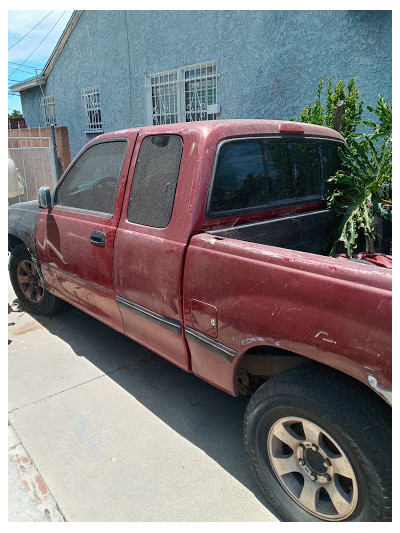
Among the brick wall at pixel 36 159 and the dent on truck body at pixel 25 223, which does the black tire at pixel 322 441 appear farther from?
the brick wall at pixel 36 159

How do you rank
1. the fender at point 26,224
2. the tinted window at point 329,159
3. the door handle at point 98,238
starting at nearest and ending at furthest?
1. the door handle at point 98,238
2. the tinted window at point 329,159
3. the fender at point 26,224

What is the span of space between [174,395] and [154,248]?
4.08 ft

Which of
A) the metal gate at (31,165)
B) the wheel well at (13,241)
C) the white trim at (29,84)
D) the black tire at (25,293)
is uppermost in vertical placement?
the white trim at (29,84)

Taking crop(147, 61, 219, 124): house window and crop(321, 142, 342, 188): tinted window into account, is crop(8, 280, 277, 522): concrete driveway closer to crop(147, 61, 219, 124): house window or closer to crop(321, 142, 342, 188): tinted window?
crop(321, 142, 342, 188): tinted window

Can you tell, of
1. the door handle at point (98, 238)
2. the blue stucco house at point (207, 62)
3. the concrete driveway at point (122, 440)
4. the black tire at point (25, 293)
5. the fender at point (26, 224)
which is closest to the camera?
the concrete driveway at point (122, 440)

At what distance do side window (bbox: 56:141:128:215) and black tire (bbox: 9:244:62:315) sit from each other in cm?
100

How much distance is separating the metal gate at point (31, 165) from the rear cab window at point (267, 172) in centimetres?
591

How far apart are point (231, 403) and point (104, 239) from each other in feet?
4.91

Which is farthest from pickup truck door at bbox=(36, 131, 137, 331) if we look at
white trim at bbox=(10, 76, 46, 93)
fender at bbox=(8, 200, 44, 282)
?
white trim at bbox=(10, 76, 46, 93)

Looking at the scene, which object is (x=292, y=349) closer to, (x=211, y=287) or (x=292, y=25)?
(x=211, y=287)

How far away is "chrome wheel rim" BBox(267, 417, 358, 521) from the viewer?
171 cm

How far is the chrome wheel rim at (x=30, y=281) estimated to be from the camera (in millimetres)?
4207

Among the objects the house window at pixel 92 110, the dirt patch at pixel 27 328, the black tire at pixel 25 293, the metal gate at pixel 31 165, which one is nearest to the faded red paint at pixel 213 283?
the black tire at pixel 25 293
